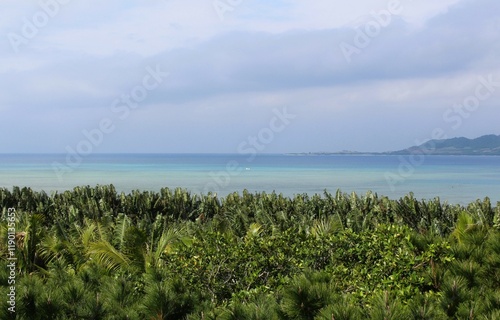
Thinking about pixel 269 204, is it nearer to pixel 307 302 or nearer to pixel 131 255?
pixel 131 255

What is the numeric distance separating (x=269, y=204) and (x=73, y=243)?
6049 millimetres

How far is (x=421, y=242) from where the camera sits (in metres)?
6.49

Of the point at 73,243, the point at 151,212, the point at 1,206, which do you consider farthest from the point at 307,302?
the point at 1,206

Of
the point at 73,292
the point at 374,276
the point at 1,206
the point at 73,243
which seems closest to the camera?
the point at 73,292

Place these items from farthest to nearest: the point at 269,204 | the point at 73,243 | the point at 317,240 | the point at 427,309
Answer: the point at 269,204
the point at 73,243
the point at 317,240
the point at 427,309

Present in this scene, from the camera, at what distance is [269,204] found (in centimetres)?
1590

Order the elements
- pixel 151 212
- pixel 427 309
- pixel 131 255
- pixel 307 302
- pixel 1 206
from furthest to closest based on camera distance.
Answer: pixel 1 206, pixel 151 212, pixel 131 255, pixel 307 302, pixel 427 309

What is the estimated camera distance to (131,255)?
9867 millimetres

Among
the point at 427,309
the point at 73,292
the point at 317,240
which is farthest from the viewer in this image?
the point at 317,240

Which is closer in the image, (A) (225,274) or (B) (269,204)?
(A) (225,274)

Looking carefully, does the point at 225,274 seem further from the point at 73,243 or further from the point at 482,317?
the point at 73,243

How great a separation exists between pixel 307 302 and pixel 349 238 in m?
2.77

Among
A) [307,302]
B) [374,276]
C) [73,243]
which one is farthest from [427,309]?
[73,243]

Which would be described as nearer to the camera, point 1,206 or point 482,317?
point 482,317
